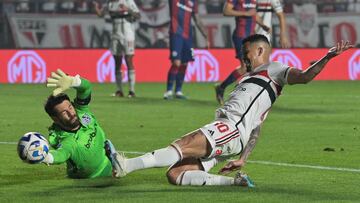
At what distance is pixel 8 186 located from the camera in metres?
9.46

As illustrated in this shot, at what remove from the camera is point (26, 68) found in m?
28.2

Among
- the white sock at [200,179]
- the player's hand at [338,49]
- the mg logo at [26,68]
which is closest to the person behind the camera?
the player's hand at [338,49]

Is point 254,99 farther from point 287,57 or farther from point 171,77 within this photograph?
point 287,57

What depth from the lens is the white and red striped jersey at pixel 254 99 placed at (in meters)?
9.50

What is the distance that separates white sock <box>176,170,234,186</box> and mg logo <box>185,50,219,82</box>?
19.7 metres

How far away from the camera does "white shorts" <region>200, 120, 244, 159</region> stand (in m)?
9.29

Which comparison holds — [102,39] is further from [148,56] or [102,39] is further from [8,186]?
[8,186]

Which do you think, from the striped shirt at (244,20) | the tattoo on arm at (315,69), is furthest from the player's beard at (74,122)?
the striped shirt at (244,20)

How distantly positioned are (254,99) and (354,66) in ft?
67.4

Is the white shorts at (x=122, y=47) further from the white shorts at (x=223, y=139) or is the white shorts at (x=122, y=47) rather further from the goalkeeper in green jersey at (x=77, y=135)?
the white shorts at (x=223, y=139)

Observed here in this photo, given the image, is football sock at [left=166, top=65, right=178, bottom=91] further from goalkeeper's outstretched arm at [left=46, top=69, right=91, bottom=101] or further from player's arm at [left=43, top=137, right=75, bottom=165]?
player's arm at [left=43, top=137, right=75, bottom=165]

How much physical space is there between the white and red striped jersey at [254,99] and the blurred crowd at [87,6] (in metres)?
20.7

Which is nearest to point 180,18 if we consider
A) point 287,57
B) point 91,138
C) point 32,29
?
point 287,57

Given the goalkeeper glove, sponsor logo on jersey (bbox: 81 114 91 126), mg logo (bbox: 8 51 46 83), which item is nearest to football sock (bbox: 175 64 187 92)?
mg logo (bbox: 8 51 46 83)
